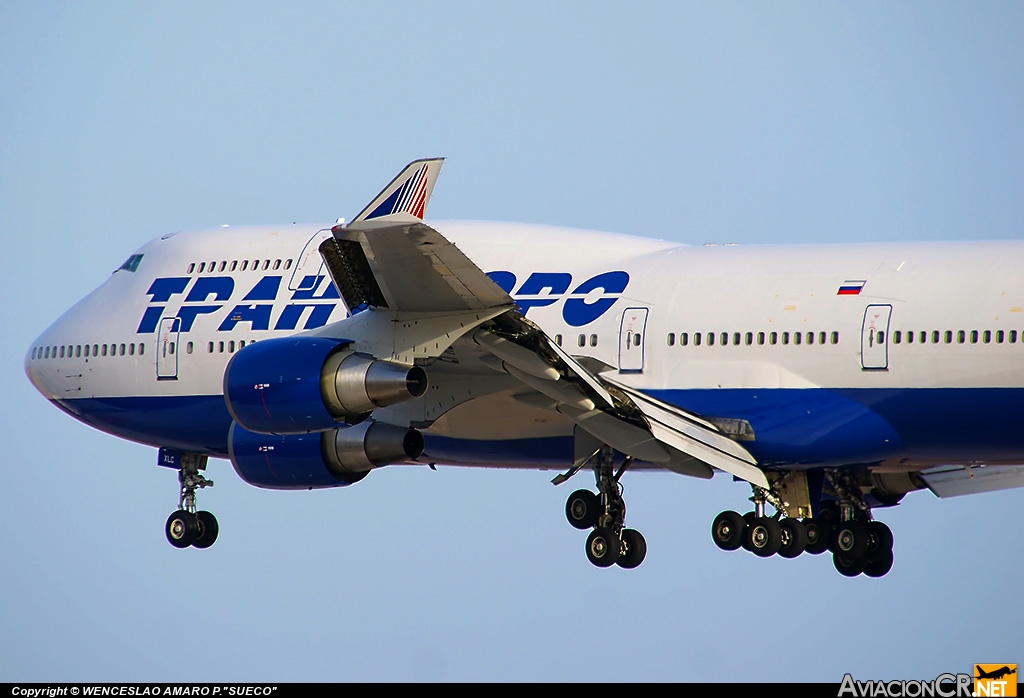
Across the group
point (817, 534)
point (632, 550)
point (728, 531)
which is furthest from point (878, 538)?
point (632, 550)

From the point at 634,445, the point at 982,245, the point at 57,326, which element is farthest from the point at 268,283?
the point at 982,245

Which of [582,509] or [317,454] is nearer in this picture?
[317,454]

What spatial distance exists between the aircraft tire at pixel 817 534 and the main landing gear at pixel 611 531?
10.1 feet

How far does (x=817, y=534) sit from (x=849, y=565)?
1016 millimetres

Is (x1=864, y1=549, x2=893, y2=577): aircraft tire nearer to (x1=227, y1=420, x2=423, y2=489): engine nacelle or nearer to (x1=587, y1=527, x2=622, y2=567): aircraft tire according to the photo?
(x1=587, y1=527, x2=622, y2=567): aircraft tire

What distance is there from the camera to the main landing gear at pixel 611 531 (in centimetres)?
2964

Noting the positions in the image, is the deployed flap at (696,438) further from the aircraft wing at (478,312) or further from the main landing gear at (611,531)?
the main landing gear at (611,531)

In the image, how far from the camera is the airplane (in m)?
25.4

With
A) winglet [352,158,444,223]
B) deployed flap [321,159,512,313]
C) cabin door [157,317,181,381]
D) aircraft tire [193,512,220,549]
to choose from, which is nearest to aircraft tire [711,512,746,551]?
deployed flap [321,159,512,313]


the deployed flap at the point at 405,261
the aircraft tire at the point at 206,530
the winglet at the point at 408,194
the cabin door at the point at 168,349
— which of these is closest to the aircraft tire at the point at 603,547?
the deployed flap at the point at 405,261

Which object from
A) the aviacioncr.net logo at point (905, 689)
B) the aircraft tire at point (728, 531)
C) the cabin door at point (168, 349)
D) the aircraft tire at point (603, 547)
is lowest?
the aviacioncr.net logo at point (905, 689)

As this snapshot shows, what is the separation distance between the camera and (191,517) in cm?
3378

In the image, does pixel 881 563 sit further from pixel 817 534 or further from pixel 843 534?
pixel 817 534

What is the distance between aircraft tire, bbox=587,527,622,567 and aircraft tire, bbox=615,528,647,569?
6.7 inches
